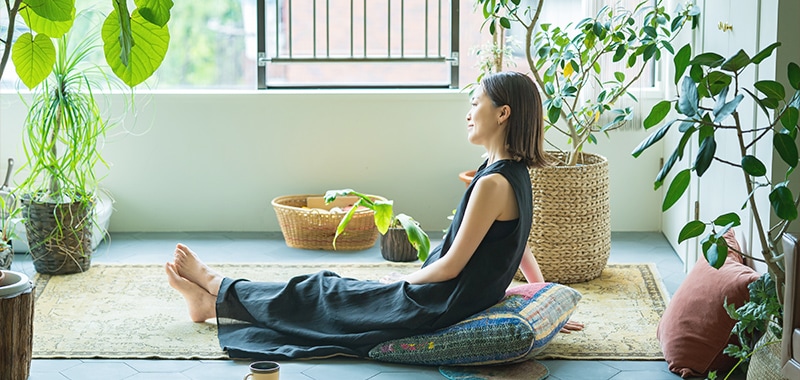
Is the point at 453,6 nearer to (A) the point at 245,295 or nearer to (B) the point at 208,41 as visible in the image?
(B) the point at 208,41

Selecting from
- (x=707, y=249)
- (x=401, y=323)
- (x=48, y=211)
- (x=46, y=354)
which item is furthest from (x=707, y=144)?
(x=48, y=211)

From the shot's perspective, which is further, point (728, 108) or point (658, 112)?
point (658, 112)

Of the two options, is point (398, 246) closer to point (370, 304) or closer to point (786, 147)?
point (370, 304)

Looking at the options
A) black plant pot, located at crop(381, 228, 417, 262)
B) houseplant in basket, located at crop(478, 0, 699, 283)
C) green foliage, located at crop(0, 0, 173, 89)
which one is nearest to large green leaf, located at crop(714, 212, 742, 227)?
houseplant in basket, located at crop(478, 0, 699, 283)

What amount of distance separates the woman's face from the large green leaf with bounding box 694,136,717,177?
30.9 inches

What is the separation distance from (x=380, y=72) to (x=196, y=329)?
2.08m

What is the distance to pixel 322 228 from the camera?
4.47m

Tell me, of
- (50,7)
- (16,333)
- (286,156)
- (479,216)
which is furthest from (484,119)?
(286,156)

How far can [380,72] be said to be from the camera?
16.4 feet

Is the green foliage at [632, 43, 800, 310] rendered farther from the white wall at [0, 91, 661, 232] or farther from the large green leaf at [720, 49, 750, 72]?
the white wall at [0, 91, 661, 232]

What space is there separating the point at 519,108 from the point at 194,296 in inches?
47.7

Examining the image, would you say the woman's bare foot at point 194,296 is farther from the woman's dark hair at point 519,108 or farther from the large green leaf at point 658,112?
the large green leaf at point 658,112

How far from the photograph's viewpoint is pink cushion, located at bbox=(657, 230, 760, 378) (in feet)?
9.21

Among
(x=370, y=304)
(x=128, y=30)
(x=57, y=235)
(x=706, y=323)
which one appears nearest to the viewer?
(x=128, y=30)
